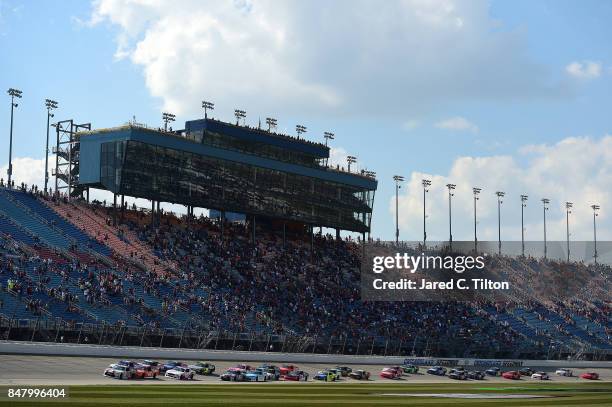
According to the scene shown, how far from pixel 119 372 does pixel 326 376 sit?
20591 mm

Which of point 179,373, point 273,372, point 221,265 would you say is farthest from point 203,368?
point 221,265

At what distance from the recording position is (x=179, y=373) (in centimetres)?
7169

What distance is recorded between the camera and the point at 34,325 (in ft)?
262

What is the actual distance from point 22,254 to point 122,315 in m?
11.2

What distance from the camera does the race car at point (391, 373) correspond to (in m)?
89.6

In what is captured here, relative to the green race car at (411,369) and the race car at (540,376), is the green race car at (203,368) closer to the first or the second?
the green race car at (411,369)

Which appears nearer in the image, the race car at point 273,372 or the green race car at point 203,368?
the green race car at point 203,368

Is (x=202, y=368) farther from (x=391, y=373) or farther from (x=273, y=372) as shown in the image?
(x=391, y=373)

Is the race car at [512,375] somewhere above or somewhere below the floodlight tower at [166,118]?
Answer: below

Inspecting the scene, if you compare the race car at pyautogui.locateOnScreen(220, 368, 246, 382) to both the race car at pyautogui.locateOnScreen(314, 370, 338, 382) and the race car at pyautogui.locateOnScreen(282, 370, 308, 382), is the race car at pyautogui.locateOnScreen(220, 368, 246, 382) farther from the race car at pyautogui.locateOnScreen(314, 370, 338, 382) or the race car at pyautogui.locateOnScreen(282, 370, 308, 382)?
the race car at pyautogui.locateOnScreen(314, 370, 338, 382)

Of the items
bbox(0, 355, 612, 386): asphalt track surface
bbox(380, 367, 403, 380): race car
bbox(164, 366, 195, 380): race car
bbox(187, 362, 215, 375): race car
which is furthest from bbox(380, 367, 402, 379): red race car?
bbox(164, 366, 195, 380): race car

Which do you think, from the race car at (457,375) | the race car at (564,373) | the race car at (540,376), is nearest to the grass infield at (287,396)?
the race car at (457,375)

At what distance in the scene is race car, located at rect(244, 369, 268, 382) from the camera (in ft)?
243

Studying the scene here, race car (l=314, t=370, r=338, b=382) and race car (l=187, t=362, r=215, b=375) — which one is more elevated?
race car (l=187, t=362, r=215, b=375)
